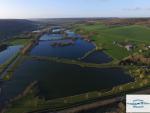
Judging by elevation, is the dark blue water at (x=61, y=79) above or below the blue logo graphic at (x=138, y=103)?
below

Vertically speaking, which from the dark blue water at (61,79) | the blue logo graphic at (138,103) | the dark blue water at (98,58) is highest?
the blue logo graphic at (138,103)

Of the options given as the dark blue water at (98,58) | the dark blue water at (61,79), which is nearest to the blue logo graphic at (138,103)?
the dark blue water at (61,79)

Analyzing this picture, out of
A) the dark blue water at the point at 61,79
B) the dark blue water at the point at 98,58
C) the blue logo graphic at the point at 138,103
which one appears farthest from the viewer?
the dark blue water at the point at 98,58

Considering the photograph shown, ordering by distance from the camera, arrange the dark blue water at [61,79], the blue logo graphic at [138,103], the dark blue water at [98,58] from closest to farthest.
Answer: the blue logo graphic at [138,103] → the dark blue water at [61,79] → the dark blue water at [98,58]

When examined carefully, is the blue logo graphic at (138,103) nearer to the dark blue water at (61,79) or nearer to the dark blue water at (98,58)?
the dark blue water at (61,79)

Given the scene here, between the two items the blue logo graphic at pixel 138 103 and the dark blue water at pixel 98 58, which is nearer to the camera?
the blue logo graphic at pixel 138 103

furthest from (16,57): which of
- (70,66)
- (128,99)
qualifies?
(128,99)

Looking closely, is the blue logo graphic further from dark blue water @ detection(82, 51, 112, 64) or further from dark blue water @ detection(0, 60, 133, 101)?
dark blue water @ detection(82, 51, 112, 64)

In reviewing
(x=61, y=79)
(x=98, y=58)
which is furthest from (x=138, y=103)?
(x=98, y=58)
